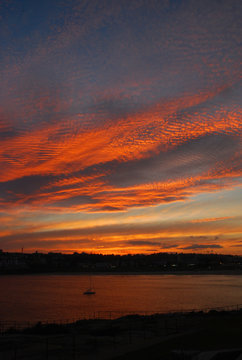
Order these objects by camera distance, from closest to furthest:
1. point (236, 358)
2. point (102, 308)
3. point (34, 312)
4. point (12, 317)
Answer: point (236, 358) → point (12, 317) → point (34, 312) → point (102, 308)

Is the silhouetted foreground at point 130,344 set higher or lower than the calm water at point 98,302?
higher

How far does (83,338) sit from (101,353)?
6558 millimetres

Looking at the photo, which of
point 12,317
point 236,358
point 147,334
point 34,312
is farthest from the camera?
point 34,312

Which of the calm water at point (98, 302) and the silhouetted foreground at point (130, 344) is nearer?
the silhouetted foreground at point (130, 344)

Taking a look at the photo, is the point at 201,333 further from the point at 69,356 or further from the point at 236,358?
the point at 236,358

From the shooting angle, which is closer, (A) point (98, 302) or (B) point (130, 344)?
(B) point (130, 344)

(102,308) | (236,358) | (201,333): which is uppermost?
(236,358)

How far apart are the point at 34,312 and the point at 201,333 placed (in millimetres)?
45669

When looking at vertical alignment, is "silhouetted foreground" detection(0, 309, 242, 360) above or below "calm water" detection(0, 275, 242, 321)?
above

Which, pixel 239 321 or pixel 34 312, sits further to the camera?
pixel 34 312

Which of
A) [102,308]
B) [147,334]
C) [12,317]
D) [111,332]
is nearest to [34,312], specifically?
[12,317]

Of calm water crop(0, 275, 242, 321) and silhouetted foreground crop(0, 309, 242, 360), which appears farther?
calm water crop(0, 275, 242, 321)

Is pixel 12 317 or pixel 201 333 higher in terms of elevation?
pixel 201 333

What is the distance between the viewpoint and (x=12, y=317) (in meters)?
61.5
